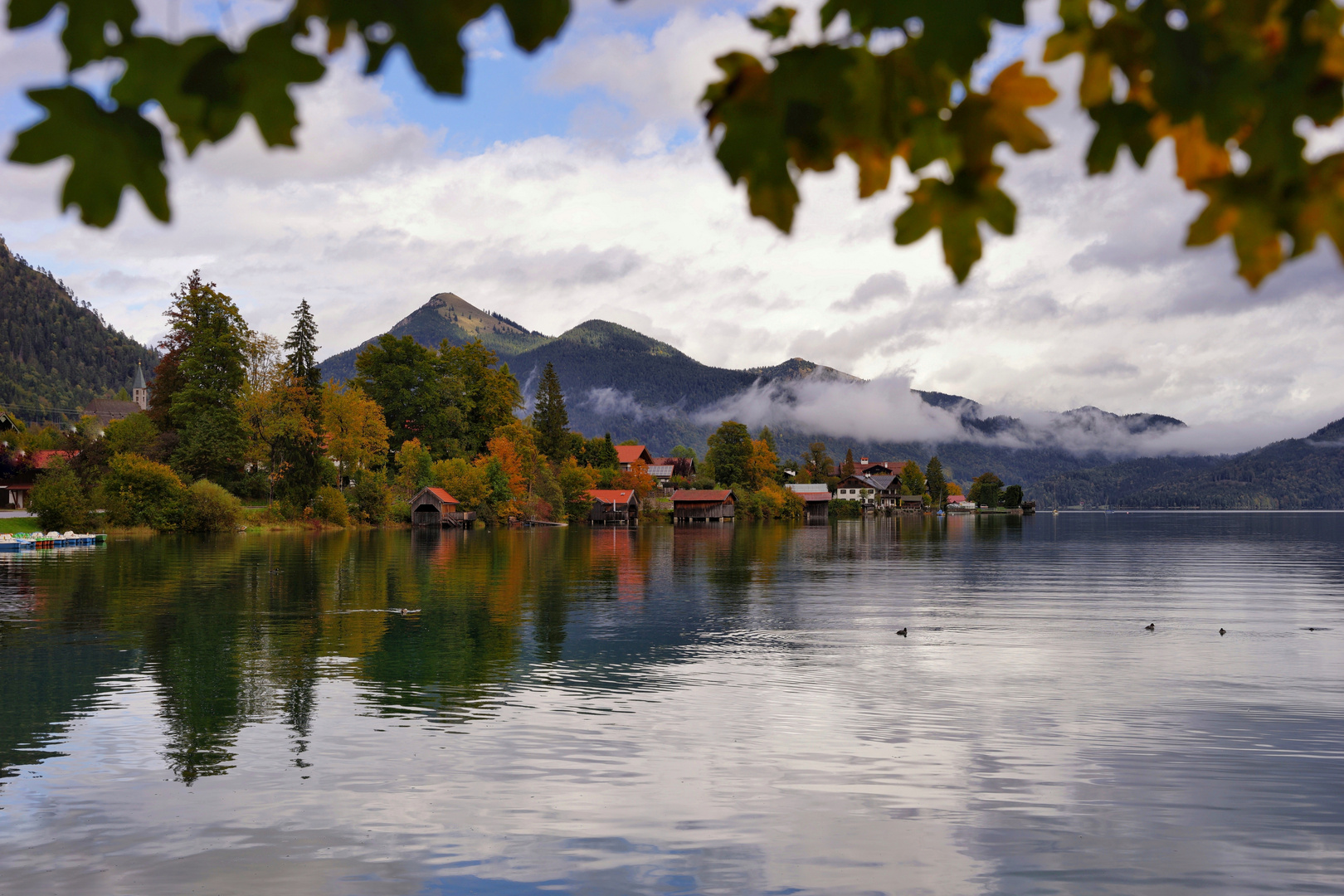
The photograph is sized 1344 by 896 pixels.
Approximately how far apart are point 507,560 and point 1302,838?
41720 millimetres

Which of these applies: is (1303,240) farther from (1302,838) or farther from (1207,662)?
(1207,662)

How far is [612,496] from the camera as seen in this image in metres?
109

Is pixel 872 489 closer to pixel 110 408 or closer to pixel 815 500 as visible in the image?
pixel 815 500

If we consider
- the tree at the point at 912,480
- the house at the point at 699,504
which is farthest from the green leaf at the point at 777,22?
the tree at the point at 912,480

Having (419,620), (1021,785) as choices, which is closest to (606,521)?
(419,620)

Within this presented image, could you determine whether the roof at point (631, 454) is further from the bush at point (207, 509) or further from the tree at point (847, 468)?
the bush at point (207, 509)

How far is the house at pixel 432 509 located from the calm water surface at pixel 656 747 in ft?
186

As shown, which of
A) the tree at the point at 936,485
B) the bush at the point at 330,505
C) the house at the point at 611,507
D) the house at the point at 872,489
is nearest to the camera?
the bush at the point at 330,505

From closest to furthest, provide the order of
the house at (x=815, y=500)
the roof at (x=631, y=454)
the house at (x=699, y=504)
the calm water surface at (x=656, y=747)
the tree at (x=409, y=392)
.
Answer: the calm water surface at (x=656, y=747) → the tree at (x=409, y=392) → the house at (x=699, y=504) → the roof at (x=631, y=454) → the house at (x=815, y=500)

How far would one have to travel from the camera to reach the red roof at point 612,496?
108 meters

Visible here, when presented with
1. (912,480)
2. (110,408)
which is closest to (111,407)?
(110,408)

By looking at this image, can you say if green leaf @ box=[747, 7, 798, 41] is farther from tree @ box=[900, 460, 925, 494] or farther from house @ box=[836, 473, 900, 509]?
tree @ box=[900, 460, 925, 494]

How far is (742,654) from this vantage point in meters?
21.8

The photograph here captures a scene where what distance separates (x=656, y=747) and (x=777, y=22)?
12693mm
